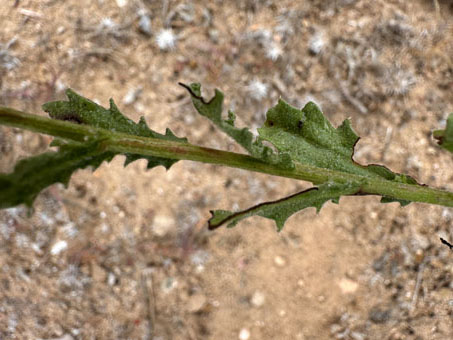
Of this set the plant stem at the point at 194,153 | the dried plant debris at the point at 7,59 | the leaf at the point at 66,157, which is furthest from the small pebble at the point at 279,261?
the dried plant debris at the point at 7,59

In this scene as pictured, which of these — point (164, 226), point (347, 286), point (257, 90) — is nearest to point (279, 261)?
point (347, 286)

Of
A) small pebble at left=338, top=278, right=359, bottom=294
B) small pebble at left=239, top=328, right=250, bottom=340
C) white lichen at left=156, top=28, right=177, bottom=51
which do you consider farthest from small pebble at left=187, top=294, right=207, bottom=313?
white lichen at left=156, top=28, right=177, bottom=51

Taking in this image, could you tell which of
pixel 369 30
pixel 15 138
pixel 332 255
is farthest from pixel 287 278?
pixel 15 138

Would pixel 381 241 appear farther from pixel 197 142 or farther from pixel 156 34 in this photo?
pixel 156 34

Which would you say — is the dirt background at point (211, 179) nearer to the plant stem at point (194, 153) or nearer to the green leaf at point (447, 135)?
the plant stem at point (194, 153)

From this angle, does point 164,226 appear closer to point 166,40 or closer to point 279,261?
point 279,261
